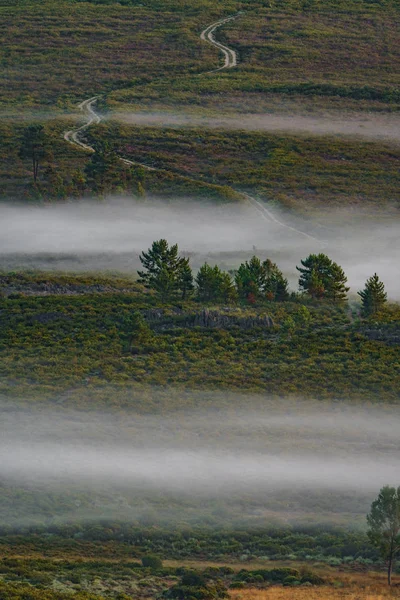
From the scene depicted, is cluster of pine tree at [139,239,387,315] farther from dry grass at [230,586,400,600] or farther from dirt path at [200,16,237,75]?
dirt path at [200,16,237,75]

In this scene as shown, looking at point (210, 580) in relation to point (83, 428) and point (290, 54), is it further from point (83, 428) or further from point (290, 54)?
point (290, 54)

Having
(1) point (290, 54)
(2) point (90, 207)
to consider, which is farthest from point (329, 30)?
(2) point (90, 207)

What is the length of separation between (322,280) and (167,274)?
9.98 m

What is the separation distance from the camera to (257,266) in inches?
3718

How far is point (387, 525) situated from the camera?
56.7 meters

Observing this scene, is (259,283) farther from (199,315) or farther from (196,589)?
(196,589)

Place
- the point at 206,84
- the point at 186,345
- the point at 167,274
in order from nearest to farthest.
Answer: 1. the point at 186,345
2. the point at 167,274
3. the point at 206,84

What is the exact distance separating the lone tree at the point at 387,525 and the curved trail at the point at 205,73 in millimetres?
58994

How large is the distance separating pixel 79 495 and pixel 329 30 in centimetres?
12366

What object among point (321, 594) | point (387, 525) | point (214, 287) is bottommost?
point (321, 594)

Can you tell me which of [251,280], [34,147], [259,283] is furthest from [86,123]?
[251,280]

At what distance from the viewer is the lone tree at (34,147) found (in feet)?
394

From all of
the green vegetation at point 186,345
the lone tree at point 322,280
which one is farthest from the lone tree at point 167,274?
the lone tree at point 322,280

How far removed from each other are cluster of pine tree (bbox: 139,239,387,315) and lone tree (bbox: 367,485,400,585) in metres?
36.3
